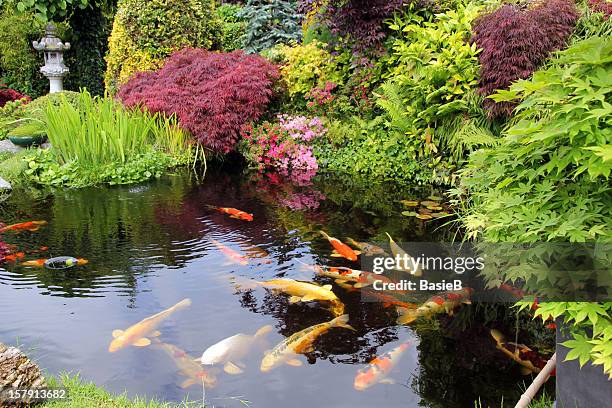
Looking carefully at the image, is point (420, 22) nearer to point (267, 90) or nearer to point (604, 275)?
point (267, 90)

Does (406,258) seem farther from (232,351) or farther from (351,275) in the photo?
(232,351)

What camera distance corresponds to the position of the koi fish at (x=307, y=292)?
13.2 feet

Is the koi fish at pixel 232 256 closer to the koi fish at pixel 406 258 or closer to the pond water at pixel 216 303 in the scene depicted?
the pond water at pixel 216 303

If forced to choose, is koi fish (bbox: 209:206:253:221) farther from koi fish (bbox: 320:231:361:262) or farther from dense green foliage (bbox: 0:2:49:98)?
dense green foliage (bbox: 0:2:49:98)

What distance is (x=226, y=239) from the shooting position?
5344mm

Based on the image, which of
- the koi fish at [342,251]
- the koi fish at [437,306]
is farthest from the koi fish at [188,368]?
the koi fish at [342,251]

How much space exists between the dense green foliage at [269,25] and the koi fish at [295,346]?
840 cm

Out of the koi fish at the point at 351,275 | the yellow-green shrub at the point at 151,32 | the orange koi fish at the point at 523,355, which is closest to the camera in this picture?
the orange koi fish at the point at 523,355

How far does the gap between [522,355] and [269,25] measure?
30.6 ft

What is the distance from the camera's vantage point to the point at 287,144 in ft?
27.6

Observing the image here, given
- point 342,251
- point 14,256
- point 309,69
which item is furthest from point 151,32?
→ point 342,251

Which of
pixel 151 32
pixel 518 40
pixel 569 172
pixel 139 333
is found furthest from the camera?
pixel 151 32

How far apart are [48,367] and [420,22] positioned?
614 cm

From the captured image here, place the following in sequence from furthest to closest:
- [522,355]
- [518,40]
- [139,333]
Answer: [518,40]
[139,333]
[522,355]
